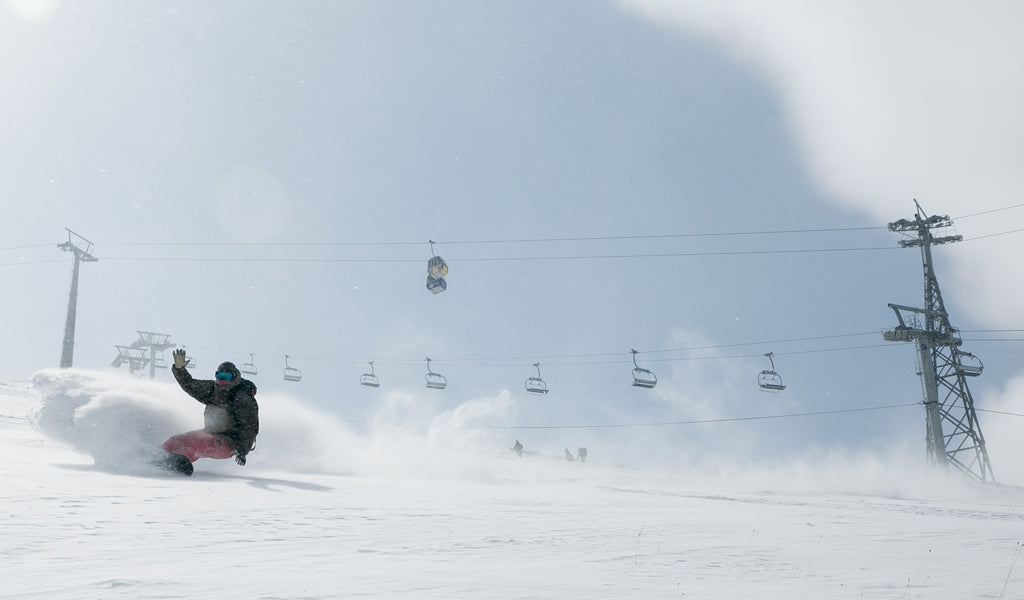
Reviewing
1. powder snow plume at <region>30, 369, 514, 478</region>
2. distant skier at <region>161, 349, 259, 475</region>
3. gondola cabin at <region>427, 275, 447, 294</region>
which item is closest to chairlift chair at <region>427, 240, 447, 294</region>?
gondola cabin at <region>427, 275, 447, 294</region>

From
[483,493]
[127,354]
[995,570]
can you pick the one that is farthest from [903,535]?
[127,354]

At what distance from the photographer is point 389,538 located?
6.03 metres

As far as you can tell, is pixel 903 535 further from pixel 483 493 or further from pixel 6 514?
pixel 6 514

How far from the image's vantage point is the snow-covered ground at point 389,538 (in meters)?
4.33

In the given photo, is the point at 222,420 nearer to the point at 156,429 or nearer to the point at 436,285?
the point at 156,429

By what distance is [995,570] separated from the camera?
5.90 metres

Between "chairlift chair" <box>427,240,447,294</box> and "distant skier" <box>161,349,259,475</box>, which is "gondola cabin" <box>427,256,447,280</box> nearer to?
"chairlift chair" <box>427,240,447,294</box>

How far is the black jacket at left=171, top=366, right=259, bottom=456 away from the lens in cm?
1080

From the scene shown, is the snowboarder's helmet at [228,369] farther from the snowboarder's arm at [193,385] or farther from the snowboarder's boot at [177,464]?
the snowboarder's boot at [177,464]

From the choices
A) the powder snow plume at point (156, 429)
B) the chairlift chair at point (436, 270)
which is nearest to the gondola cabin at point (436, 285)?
the chairlift chair at point (436, 270)

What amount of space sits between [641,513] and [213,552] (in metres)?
5.80

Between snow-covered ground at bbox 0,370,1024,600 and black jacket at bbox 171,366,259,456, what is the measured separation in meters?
0.67

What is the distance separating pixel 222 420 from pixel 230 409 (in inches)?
7.8

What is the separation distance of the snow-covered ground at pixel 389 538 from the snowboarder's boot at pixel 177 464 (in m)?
0.22
